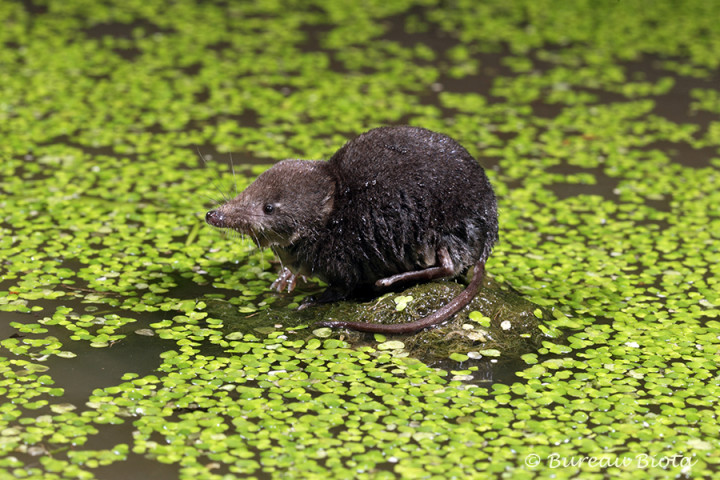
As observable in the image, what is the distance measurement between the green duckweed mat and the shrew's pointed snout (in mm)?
531

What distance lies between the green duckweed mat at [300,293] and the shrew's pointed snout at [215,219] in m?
0.53

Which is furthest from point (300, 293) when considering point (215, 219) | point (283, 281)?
point (215, 219)

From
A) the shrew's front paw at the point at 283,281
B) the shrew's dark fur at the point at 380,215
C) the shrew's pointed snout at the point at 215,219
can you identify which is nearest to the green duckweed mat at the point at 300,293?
the shrew's front paw at the point at 283,281

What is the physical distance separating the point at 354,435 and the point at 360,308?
3.31ft

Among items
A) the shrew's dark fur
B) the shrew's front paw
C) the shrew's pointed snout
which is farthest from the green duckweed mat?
the shrew's pointed snout

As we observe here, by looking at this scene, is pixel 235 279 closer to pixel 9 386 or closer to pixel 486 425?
pixel 9 386

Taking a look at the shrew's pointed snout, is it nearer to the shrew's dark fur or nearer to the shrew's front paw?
the shrew's dark fur

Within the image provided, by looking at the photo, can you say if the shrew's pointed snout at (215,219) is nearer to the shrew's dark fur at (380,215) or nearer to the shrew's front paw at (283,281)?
the shrew's dark fur at (380,215)

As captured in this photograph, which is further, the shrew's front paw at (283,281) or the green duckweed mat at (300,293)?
the shrew's front paw at (283,281)

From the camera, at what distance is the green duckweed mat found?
3883 mm

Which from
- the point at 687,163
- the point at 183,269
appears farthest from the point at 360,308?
the point at 687,163

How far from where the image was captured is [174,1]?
10.1 metres

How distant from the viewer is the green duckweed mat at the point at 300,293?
3.88 metres

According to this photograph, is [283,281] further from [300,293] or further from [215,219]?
[215,219]
